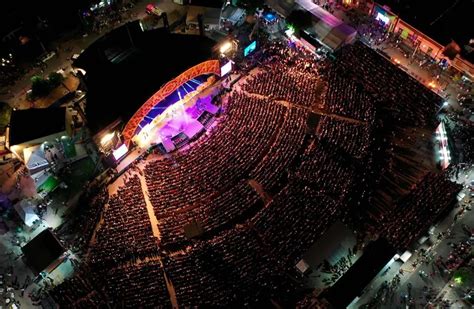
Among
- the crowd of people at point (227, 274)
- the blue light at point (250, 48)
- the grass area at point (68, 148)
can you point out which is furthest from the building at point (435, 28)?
the grass area at point (68, 148)

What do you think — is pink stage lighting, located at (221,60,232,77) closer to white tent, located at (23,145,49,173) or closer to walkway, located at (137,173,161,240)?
walkway, located at (137,173,161,240)

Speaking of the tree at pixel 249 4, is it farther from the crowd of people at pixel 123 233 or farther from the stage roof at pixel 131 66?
the crowd of people at pixel 123 233

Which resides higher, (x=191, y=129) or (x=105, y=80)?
(x=105, y=80)

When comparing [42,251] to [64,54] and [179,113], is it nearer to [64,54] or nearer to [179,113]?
[179,113]

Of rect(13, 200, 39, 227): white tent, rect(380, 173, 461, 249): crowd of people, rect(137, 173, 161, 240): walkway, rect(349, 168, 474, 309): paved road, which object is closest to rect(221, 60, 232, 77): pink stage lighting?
rect(137, 173, 161, 240): walkway

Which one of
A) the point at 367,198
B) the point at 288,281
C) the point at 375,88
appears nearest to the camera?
the point at 288,281

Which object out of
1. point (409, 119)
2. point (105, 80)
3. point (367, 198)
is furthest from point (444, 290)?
point (105, 80)

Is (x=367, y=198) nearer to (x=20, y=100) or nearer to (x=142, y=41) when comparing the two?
(x=142, y=41)
